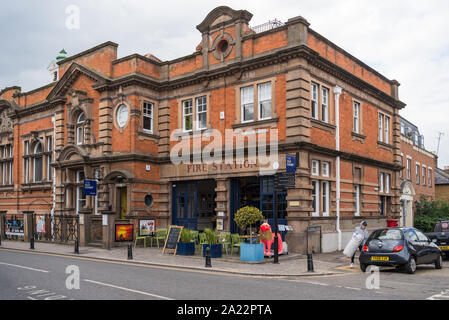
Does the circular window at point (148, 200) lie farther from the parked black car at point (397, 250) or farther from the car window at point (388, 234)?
the car window at point (388, 234)

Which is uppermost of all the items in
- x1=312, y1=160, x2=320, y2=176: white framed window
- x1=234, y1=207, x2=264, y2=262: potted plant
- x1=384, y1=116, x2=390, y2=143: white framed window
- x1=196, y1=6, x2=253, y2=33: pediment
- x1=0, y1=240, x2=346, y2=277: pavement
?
x1=196, y1=6, x2=253, y2=33: pediment

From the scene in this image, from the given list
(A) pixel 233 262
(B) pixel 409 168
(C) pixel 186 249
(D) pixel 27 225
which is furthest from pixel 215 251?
(B) pixel 409 168

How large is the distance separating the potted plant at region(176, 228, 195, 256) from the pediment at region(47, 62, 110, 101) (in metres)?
11.5

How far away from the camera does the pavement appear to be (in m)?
15.1

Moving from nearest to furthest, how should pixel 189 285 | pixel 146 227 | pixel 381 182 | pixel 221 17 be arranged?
pixel 189 285, pixel 221 17, pixel 146 227, pixel 381 182

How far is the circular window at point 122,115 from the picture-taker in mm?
26203

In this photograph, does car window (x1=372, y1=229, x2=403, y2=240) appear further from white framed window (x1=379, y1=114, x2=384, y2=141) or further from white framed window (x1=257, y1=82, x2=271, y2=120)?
white framed window (x1=379, y1=114, x2=384, y2=141)

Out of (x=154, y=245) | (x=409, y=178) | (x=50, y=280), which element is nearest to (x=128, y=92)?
(x=154, y=245)

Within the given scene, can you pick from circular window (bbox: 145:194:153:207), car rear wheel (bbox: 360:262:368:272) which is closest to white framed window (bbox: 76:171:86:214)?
circular window (bbox: 145:194:153:207)

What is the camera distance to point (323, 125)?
22297 mm

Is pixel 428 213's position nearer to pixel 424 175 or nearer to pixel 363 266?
pixel 424 175

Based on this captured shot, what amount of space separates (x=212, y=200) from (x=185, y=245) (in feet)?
25.0

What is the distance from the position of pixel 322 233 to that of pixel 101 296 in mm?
13383

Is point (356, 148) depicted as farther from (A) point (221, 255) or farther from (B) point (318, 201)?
(A) point (221, 255)
